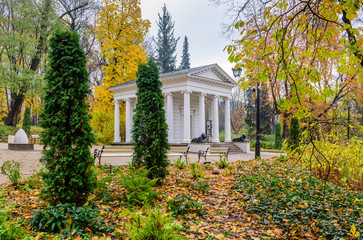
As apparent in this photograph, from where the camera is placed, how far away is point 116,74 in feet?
76.6

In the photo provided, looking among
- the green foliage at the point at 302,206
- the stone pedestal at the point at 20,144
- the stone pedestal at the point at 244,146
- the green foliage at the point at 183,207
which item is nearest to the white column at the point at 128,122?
the stone pedestal at the point at 20,144

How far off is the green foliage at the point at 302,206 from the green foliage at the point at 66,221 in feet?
10.3

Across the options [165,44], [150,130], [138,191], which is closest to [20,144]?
[150,130]

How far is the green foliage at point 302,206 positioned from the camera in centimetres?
418

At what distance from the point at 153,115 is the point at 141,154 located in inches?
45.2

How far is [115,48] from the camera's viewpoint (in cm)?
2283

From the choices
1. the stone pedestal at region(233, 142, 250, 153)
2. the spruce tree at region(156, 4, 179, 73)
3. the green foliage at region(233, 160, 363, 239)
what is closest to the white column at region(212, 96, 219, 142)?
the stone pedestal at region(233, 142, 250, 153)

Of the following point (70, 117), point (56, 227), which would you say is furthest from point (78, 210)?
point (70, 117)

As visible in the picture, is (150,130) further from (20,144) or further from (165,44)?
(165,44)

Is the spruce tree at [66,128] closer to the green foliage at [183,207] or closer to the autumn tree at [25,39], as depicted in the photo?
the green foliage at [183,207]

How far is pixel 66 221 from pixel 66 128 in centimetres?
174

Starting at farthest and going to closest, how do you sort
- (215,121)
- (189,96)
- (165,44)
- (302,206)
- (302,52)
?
(165,44), (215,121), (189,96), (302,206), (302,52)

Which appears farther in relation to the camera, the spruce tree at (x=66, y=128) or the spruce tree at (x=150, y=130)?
the spruce tree at (x=150, y=130)

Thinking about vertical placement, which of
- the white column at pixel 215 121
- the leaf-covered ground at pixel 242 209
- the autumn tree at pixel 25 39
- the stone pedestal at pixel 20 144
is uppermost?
the autumn tree at pixel 25 39
